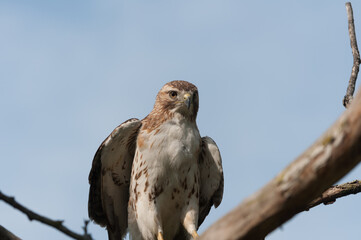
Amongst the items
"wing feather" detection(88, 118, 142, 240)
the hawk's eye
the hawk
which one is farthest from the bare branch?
the hawk's eye

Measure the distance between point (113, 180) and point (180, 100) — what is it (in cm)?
160

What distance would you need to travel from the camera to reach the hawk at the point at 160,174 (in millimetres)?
7613

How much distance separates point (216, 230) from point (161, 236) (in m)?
3.92

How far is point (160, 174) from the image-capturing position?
7.58 metres

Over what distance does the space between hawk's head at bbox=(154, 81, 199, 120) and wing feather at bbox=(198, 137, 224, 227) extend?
0.55 metres

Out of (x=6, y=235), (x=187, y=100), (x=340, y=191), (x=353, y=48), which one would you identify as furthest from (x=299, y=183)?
(x=187, y=100)

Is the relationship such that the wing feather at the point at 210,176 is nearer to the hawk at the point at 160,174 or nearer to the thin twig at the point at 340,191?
the hawk at the point at 160,174

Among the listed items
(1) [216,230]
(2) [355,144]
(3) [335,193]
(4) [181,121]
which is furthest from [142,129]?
(2) [355,144]

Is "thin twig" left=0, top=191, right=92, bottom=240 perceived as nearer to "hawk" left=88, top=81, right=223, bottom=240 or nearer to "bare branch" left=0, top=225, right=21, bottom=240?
"bare branch" left=0, top=225, right=21, bottom=240

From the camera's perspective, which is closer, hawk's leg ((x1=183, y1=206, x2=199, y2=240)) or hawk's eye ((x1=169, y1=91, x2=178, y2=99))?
hawk's leg ((x1=183, y1=206, x2=199, y2=240))

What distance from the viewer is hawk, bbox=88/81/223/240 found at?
7613 mm

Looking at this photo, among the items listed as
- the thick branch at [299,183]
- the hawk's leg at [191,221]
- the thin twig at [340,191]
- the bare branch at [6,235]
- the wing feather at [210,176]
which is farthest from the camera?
the wing feather at [210,176]

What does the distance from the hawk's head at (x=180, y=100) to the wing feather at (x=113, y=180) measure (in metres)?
0.49

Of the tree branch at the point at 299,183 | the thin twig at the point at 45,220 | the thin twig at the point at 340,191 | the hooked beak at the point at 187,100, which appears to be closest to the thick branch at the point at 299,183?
the tree branch at the point at 299,183
